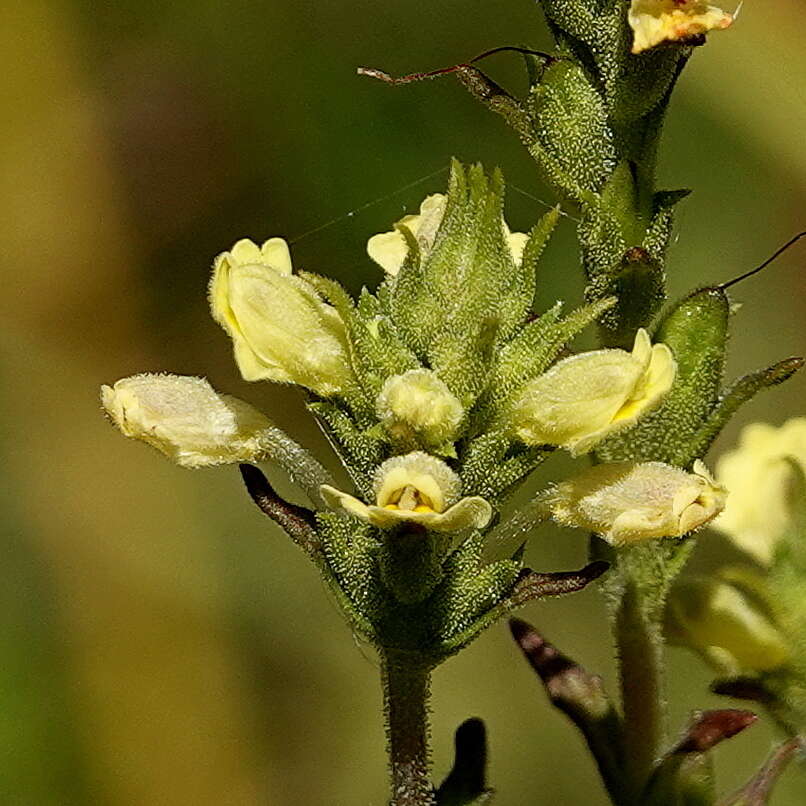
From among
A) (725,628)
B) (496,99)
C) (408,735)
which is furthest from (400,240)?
(725,628)

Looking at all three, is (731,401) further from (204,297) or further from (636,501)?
(204,297)

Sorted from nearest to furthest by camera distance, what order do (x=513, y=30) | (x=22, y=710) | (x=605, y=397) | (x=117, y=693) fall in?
(x=605, y=397)
(x=22, y=710)
(x=117, y=693)
(x=513, y=30)

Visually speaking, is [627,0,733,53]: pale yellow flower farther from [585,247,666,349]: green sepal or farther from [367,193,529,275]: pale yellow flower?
[367,193,529,275]: pale yellow flower

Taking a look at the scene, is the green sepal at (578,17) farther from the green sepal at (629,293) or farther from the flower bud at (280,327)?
the flower bud at (280,327)

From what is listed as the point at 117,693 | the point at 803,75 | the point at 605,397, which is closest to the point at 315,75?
the point at 803,75

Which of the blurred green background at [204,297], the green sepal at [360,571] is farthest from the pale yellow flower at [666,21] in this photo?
the blurred green background at [204,297]

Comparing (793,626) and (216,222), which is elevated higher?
(216,222)

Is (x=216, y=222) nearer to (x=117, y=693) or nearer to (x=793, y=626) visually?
(x=117, y=693)

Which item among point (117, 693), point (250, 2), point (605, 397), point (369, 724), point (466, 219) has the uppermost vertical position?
point (250, 2)

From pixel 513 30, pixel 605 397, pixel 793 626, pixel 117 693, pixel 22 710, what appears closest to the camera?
pixel 605 397
